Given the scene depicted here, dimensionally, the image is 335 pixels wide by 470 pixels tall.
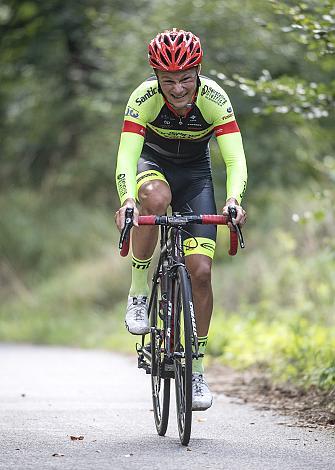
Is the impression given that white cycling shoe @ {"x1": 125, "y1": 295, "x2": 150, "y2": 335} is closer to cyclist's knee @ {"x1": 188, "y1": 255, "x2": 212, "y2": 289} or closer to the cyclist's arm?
cyclist's knee @ {"x1": 188, "y1": 255, "x2": 212, "y2": 289}

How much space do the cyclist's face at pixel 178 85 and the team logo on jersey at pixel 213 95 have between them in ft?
0.28

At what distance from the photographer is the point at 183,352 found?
6.40 metres

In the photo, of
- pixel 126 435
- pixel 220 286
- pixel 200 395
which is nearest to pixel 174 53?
pixel 200 395

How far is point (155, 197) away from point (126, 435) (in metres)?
1.47

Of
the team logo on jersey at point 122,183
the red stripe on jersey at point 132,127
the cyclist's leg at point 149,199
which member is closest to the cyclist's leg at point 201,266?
the cyclist's leg at point 149,199

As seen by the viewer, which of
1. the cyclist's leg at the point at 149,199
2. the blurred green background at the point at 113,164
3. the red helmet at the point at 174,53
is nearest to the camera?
the red helmet at the point at 174,53

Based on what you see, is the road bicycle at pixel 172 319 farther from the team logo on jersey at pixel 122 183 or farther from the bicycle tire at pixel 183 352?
the team logo on jersey at pixel 122 183

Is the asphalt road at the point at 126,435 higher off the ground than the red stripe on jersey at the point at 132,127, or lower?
lower

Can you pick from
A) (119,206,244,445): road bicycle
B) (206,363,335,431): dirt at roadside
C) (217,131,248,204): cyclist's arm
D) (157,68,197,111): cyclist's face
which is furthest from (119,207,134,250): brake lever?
(206,363,335,431): dirt at roadside

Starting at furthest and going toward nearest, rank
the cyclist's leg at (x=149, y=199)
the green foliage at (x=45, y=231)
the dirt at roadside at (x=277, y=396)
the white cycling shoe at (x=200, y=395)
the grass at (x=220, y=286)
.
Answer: the green foliage at (x=45, y=231)
the grass at (x=220, y=286)
the dirt at roadside at (x=277, y=396)
the cyclist's leg at (x=149, y=199)
the white cycling shoe at (x=200, y=395)

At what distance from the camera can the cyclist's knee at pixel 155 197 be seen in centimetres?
673

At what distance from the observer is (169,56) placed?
21.4ft

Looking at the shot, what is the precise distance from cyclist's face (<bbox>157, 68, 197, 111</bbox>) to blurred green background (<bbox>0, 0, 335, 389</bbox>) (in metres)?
1.56

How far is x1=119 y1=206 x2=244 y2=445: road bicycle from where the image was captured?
6.17m
